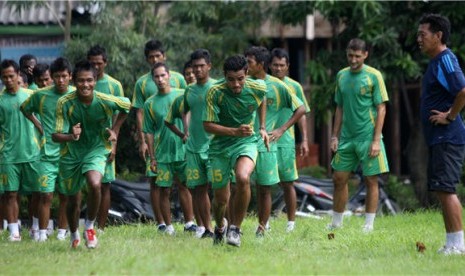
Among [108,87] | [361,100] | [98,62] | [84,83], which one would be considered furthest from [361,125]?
[84,83]

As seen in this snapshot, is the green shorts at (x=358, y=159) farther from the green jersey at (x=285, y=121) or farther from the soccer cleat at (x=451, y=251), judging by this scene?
the soccer cleat at (x=451, y=251)

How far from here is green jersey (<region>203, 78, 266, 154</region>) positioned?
10516mm

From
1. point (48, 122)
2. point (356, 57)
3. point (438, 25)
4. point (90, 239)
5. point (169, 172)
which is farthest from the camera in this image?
point (169, 172)

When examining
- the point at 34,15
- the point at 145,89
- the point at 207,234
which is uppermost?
the point at 34,15

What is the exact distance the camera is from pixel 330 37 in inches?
814

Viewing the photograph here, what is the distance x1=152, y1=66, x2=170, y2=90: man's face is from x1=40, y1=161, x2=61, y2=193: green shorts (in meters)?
1.55

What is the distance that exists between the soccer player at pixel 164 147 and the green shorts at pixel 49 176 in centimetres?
115

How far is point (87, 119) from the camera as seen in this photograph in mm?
10773

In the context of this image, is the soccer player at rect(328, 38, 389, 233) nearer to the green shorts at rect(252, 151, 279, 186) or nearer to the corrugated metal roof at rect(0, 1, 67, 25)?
the green shorts at rect(252, 151, 279, 186)

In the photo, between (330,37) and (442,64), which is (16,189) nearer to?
(442,64)

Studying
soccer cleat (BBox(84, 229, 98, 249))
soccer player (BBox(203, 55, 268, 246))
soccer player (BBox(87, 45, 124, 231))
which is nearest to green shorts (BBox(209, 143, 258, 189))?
soccer player (BBox(203, 55, 268, 246))

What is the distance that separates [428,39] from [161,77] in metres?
3.78

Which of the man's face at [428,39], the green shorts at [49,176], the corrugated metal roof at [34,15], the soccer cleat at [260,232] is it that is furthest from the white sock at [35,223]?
the corrugated metal roof at [34,15]

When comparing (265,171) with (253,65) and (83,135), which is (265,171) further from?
(83,135)
